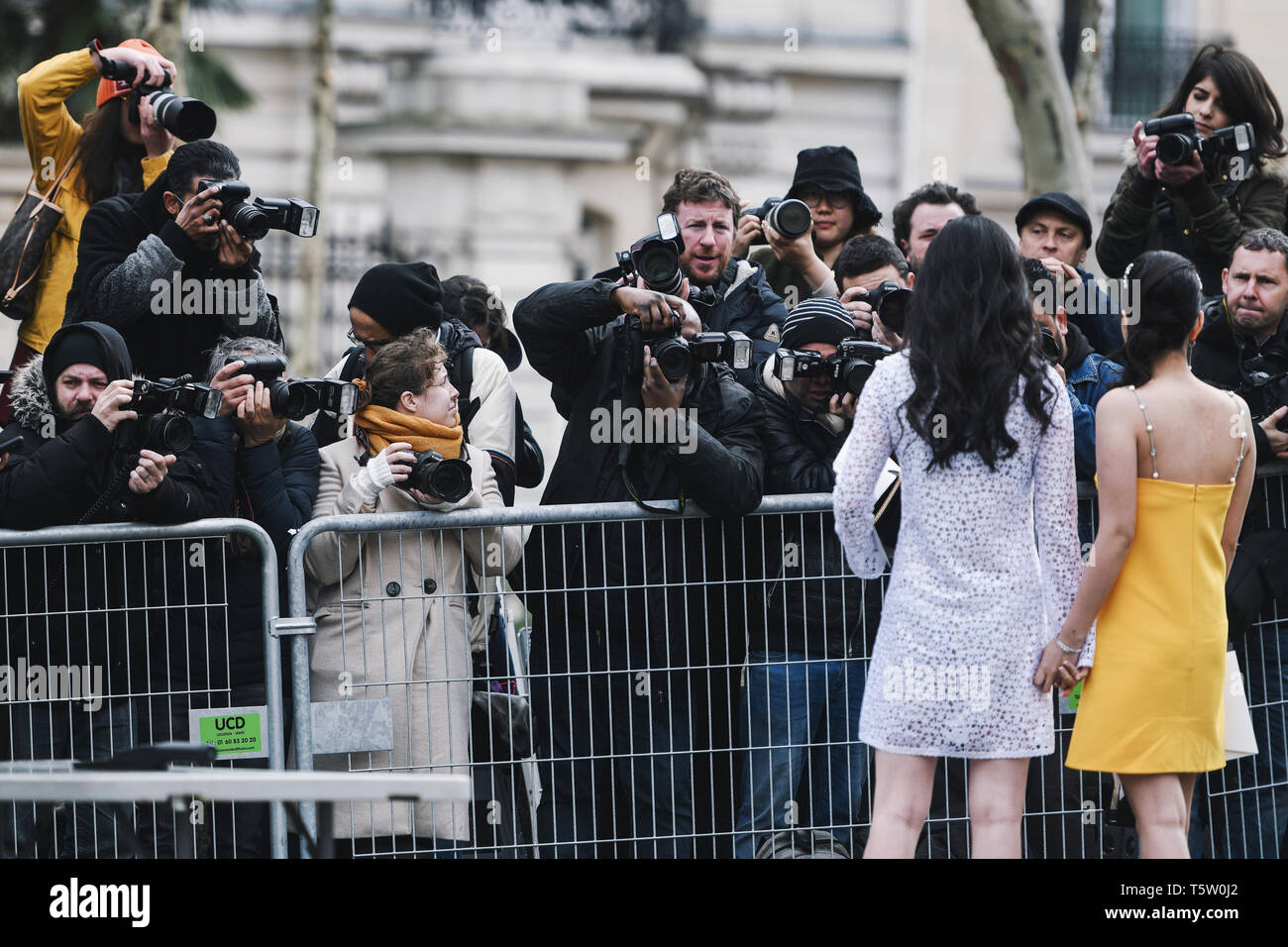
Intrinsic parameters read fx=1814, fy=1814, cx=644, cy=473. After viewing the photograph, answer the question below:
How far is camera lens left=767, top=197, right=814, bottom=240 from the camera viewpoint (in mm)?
5922

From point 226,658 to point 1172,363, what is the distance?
2635 millimetres

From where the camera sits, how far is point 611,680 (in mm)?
5105

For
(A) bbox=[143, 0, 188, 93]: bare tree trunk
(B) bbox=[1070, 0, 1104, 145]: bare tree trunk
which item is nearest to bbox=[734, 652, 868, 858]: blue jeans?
(B) bbox=[1070, 0, 1104, 145]: bare tree trunk

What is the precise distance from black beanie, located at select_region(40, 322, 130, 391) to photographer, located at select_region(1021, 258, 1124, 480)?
2.64 m

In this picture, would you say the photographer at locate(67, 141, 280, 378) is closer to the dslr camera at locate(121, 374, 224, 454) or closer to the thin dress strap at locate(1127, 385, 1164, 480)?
the dslr camera at locate(121, 374, 224, 454)

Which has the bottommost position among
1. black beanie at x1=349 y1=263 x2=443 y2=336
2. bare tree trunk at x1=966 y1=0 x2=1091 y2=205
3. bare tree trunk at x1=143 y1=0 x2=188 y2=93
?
black beanie at x1=349 y1=263 x2=443 y2=336

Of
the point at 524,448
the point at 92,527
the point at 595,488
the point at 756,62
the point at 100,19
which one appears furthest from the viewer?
the point at 756,62

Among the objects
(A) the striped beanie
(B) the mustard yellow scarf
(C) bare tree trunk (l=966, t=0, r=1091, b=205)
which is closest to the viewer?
(B) the mustard yellow scarf

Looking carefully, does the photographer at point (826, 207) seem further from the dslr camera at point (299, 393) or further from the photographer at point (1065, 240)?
the dslr camera at point (299, 393)

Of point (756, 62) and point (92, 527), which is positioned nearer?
point (92, 527)

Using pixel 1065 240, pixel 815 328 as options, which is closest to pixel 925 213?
pixel 1065 240
